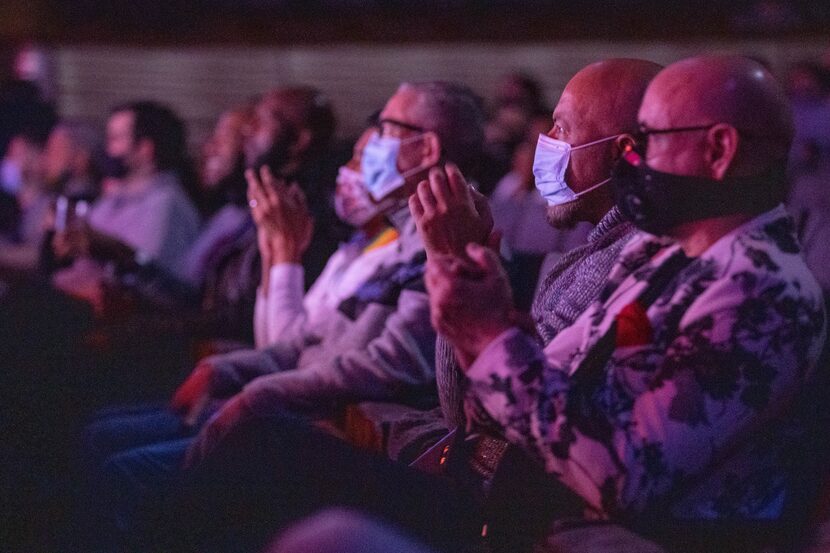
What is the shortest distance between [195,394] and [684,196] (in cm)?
193

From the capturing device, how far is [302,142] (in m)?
4.34

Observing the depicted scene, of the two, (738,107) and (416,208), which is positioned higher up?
(738,107)

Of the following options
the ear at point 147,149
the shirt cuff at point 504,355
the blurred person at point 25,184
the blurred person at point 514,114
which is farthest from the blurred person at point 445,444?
the blurred person at point 25,184

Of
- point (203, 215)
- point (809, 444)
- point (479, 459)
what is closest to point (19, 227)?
point (203, 215)

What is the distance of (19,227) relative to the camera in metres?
8.00

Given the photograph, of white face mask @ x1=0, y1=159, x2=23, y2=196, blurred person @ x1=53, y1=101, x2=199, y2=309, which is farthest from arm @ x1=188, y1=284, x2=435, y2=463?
white face mask @ x1=0, y1=159, x2=23, y2=196

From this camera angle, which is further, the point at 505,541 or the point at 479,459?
the point at 479,459

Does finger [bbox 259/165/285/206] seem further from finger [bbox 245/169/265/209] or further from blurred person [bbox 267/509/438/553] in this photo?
blurred person [bbox 267/509/438/553]

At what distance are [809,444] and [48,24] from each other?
11.2 metres

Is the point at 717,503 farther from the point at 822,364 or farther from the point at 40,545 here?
the point at 40,545

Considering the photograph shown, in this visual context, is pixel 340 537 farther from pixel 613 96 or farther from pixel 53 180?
pixel 53 180

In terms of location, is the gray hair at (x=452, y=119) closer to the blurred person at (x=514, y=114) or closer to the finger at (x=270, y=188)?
the finger at (x=270, y=188)

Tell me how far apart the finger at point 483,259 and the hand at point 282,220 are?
6.51 ft

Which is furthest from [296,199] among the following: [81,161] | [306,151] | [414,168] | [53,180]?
[53,180]
